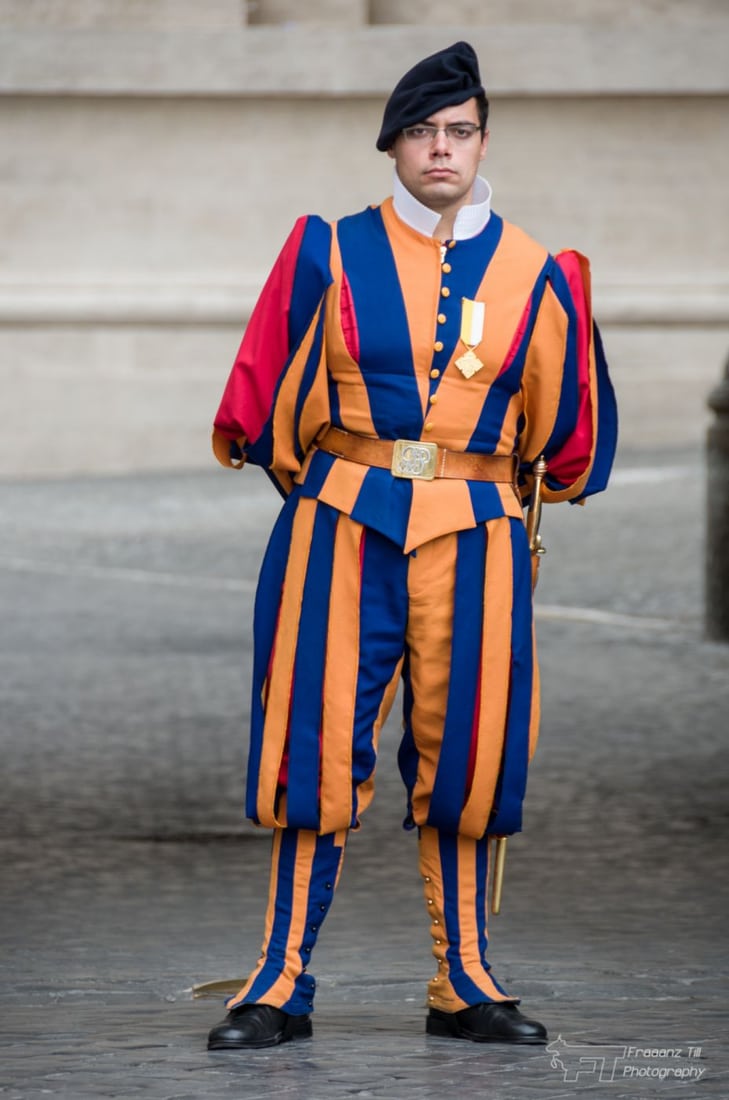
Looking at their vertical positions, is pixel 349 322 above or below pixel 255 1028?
above

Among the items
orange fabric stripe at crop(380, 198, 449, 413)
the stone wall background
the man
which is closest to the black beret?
the man

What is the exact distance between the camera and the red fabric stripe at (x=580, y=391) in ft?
15.0

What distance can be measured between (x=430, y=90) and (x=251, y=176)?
1580cm

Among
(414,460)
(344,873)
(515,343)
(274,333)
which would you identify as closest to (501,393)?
(515,343)

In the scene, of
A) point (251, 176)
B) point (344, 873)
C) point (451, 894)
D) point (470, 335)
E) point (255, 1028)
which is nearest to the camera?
point (255, 1028)

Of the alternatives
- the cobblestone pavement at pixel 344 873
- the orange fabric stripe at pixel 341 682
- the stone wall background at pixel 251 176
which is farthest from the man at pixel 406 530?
the stone wall background at pixel 251 176

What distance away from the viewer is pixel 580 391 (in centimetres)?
459

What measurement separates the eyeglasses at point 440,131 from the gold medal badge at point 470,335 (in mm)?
298

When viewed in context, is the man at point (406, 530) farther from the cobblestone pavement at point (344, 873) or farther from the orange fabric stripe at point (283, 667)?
the cobblestone pavement at point (344, 873)

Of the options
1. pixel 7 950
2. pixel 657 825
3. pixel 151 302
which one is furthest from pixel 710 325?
pixel 7 950

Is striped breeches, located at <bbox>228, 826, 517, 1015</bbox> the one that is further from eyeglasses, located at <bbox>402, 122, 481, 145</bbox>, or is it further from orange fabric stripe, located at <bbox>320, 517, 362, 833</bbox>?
eyeglasses, located at <bbox>402, 122, 481, 145</bbox>

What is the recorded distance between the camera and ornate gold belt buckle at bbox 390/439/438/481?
4395 mm

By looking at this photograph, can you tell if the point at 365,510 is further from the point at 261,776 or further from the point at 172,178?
the point at 172,178

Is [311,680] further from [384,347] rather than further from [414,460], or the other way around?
[384,347]
